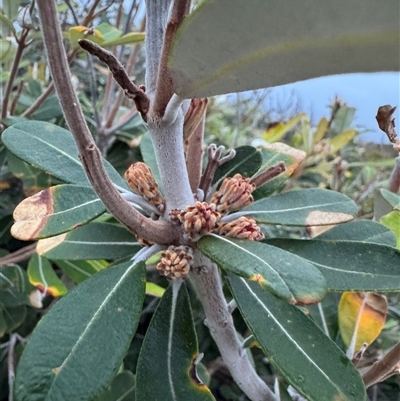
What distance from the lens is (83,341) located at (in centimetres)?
38

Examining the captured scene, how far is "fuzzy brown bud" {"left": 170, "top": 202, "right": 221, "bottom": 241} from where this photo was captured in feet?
1.36

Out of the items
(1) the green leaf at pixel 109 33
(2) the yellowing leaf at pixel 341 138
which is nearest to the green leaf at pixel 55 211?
(1) the green leaf at pixel 109 33

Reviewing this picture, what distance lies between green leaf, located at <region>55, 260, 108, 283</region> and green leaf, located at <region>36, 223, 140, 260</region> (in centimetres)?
10

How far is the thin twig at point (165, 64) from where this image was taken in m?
0.30

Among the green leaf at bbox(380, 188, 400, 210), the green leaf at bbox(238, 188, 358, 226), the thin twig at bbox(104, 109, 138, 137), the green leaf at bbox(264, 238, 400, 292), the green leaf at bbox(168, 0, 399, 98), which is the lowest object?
the green leaf at bbox(264, 238, 400, 292)

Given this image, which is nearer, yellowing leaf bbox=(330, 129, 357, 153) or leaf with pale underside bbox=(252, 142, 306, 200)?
leaf with pale underside bbox=(252, 142, 306, 200)

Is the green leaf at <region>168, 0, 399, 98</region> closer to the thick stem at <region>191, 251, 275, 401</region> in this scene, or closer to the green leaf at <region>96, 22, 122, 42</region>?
the thick stem at <region>191, 251, 275, 401</region>

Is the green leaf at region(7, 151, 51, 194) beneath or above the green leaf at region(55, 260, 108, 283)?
above

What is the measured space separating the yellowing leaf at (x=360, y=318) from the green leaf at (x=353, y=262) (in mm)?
159

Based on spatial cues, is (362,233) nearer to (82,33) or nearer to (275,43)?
(275,43)

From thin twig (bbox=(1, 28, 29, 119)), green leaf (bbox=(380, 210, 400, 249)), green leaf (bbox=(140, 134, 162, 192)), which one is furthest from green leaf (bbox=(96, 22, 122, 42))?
green leaf (bbox=(380, 210, 400, 249))

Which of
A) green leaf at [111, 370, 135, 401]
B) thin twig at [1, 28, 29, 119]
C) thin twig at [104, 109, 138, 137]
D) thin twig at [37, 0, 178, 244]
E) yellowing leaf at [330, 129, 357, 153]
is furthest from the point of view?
yellowing leaf at [330, 129, 357, 153]

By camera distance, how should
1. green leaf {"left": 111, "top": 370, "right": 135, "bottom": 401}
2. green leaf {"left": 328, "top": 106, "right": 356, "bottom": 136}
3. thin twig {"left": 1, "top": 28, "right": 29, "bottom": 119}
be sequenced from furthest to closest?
green leaf {"left": 328, "top": 106, "right": 356, "bottom": 136}, thin twig {"left": 1, "top": 28, "right": 29, "bottom": 119}, green leaf {"left": 111, "top": 370, "right": 135, "bottom": 401}

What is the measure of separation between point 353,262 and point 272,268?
0.46 feet
